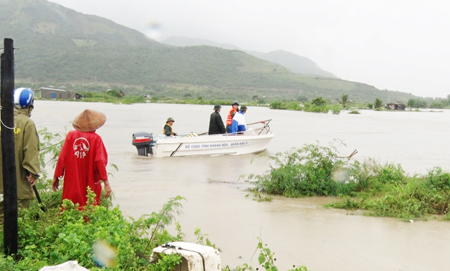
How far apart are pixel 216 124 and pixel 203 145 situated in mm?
819

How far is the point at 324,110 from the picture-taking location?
198ft

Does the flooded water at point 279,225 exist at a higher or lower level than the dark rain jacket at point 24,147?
lower

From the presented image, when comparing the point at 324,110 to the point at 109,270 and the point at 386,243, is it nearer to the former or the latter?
the point at 386,243

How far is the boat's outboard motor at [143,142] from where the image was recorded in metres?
15.4

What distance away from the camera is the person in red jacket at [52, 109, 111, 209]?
5344 mm

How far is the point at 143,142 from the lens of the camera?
15.4 meters

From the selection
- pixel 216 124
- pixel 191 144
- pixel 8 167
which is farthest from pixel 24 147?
pixel 216 124

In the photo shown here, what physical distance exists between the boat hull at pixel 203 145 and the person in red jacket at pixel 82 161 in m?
10.0

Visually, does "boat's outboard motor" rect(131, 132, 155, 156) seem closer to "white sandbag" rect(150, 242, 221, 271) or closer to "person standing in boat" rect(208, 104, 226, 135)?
"person standing in boat" rect(208, 104, 226, 135)

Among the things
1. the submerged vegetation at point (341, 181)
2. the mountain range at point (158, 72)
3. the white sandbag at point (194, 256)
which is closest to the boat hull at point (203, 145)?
the submerged vegetation at point (341, 181)

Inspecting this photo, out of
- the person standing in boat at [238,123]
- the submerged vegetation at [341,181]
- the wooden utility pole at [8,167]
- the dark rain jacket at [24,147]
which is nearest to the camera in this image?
the wooden utility pole at [8,167]

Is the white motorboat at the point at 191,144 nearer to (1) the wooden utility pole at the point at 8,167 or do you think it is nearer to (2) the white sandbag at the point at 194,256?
(1) the wooden utility pole at the point at 8,167

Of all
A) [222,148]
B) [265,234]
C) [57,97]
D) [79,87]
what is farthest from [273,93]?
[265,234]

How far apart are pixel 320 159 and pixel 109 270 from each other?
7153mm
